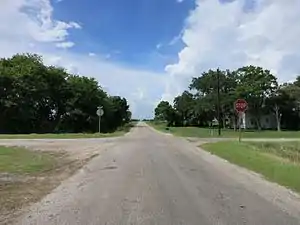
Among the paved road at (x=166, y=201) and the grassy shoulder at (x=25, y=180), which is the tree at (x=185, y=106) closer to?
the grassy shoulder at (x=25, y=180)

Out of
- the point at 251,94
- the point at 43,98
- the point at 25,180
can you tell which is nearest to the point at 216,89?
the point at 251,94

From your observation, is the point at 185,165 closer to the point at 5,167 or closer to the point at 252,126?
the point at 5,167

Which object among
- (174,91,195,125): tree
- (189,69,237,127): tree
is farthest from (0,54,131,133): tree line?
(174,91,195,125): tree

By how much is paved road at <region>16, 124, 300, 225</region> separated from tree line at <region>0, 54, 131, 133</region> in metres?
58.5

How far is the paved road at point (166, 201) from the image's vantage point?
8.39 meters

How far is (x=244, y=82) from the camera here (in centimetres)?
8931

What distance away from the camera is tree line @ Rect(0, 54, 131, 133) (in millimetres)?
71938

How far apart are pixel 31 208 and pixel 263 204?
477 cm

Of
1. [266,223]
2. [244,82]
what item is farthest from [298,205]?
[244,82]

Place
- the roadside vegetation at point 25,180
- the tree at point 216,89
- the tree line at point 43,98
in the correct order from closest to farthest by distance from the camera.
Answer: the roadside vegetation at point 25,180 < the tree line at point 43,98 < the tree at point 216,89

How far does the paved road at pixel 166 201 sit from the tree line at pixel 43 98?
58508mm

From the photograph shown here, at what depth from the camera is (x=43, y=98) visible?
76938 millimetres

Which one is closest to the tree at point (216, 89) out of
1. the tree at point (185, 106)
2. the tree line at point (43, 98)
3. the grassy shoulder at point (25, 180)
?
the tree at point (185, 106)

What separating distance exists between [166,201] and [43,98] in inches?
2716
